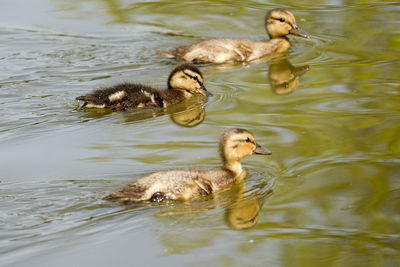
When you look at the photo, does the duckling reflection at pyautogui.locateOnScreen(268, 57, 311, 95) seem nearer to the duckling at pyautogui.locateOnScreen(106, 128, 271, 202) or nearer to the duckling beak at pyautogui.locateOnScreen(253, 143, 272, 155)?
the duckling beak at pyautogui.locateOnScreen(253, 143, 272, 155)

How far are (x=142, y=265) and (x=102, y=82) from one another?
12.7ft

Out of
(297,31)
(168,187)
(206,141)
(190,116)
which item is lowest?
(168,187)

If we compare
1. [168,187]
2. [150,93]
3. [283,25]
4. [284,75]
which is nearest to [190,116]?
[150,93]

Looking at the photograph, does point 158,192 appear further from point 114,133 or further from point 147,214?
point 114,133

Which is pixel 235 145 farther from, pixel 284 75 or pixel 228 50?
pixel 228 50

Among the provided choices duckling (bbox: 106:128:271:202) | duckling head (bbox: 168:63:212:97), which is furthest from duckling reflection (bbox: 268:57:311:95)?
duckling (bbox: 106:128:271:202)

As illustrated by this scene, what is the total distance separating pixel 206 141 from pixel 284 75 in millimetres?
2072

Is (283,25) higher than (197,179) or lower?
higher

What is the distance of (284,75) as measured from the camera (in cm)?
799

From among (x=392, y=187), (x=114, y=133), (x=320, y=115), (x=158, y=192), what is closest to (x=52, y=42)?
(x=114, y=133)

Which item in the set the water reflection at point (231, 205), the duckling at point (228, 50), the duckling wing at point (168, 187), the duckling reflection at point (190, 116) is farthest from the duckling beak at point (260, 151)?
the duckling at point (228, 50)

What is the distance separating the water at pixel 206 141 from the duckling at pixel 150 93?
0.15m

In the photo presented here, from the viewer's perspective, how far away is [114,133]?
6.54 m

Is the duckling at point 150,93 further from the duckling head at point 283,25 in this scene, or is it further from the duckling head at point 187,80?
the duckling head at point 283,25
